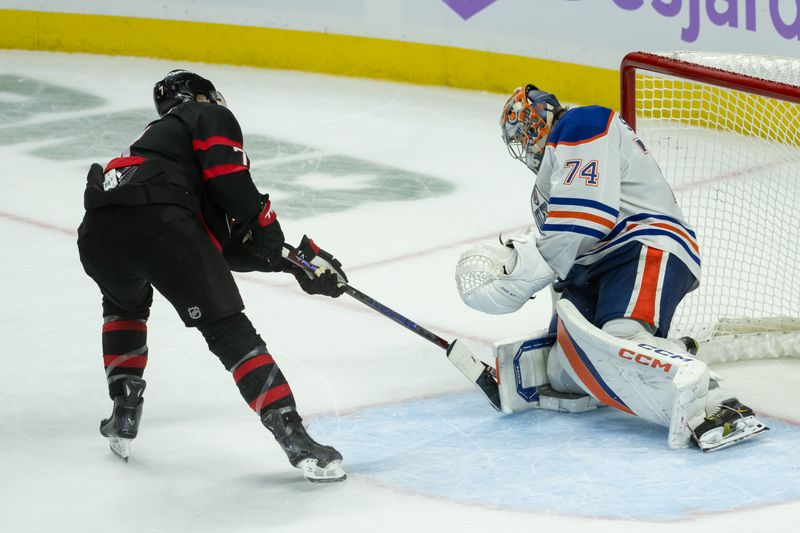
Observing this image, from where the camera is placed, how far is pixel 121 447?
3.12m

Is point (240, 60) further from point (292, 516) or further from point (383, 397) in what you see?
point (292, 516)

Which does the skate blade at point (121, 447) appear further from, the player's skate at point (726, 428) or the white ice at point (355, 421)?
the player's skate at point (726, 428)

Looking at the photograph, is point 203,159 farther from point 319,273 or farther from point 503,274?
point 503,274

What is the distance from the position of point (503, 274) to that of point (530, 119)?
0.37 m

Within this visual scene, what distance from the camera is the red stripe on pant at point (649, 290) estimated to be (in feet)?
10.4

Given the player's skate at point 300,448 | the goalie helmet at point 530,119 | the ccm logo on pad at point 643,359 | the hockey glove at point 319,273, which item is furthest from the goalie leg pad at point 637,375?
the player's skate at point 300,448

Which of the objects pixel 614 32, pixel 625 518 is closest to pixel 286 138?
pixel 614 32

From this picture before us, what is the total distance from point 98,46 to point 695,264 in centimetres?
514

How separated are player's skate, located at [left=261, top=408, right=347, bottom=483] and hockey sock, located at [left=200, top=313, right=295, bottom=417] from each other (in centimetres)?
2

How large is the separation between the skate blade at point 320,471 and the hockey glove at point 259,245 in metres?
0.49

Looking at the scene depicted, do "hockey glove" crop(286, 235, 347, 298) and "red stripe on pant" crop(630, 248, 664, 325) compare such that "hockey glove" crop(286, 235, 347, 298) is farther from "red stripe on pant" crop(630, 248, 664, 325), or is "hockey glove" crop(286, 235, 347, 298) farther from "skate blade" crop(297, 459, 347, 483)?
"red stripe on pant" crop(630, 248, 664, 325)

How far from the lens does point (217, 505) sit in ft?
9.38

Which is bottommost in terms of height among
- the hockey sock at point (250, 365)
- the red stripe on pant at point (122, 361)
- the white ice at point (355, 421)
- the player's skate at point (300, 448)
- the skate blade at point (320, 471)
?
the white ice at point (355, 421)

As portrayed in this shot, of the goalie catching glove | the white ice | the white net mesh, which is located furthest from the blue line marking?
the white net mesh
